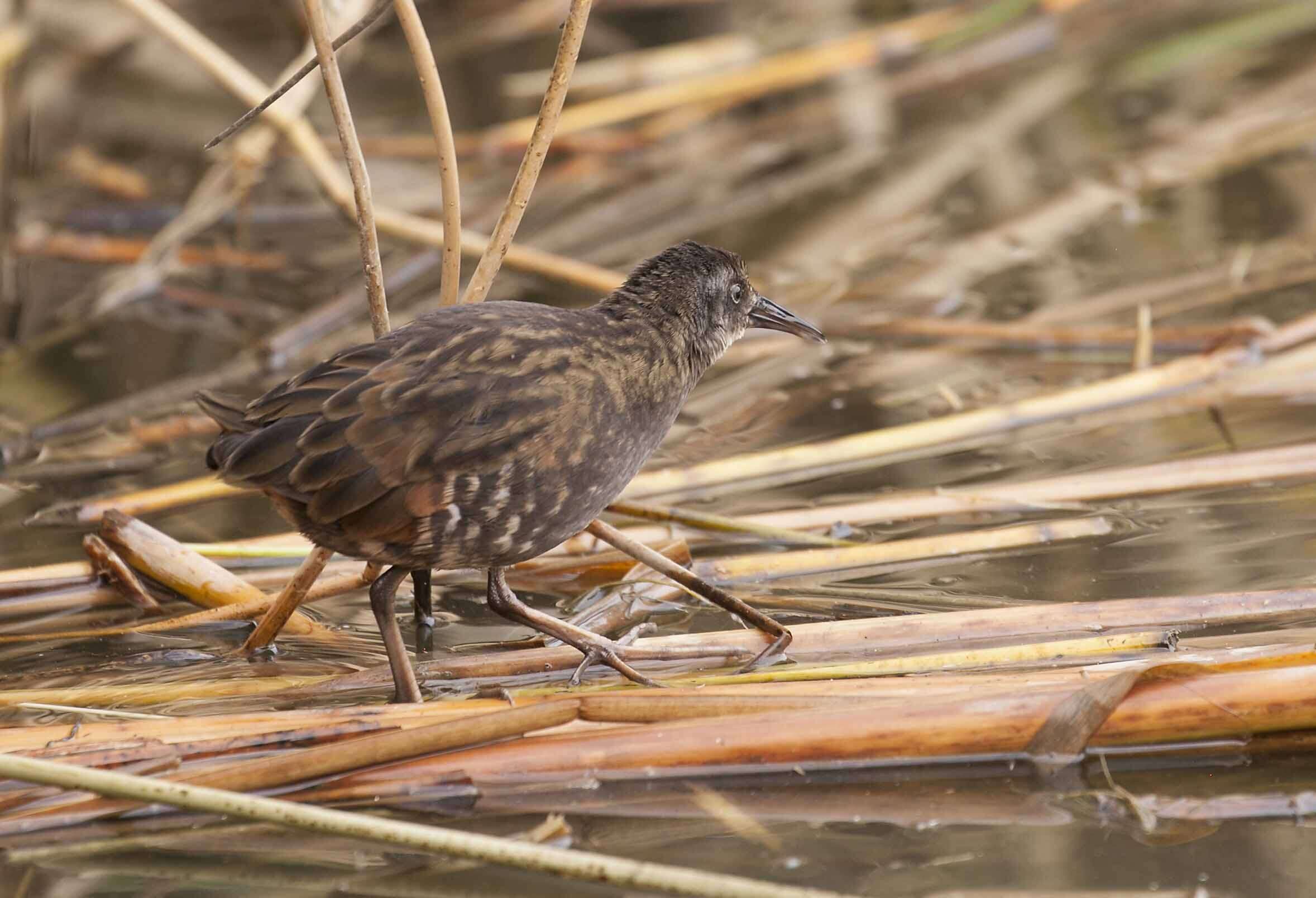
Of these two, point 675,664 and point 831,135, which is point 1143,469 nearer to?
point 675,664

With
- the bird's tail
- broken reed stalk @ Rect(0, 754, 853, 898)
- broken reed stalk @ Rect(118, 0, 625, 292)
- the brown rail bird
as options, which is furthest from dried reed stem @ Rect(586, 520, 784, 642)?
broken reed stalk @ Rect(118, 0, 625, 292)

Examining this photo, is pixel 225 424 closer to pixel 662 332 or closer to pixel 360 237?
pixel 360 237

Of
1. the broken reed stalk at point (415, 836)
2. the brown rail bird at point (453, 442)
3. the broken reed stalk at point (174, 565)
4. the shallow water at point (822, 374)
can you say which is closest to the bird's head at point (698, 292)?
the brown rail bird at point (453, 442)

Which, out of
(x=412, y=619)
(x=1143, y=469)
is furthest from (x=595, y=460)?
(x=1143, y=469)

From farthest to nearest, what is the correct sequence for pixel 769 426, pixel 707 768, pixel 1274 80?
pixel 1274 80, pixel 769 426, pixel 707 768

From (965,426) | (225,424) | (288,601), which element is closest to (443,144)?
(225,424)

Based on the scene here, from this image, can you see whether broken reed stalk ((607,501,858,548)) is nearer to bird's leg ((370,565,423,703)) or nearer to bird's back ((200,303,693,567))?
bird's back ((200,303,693,567))
